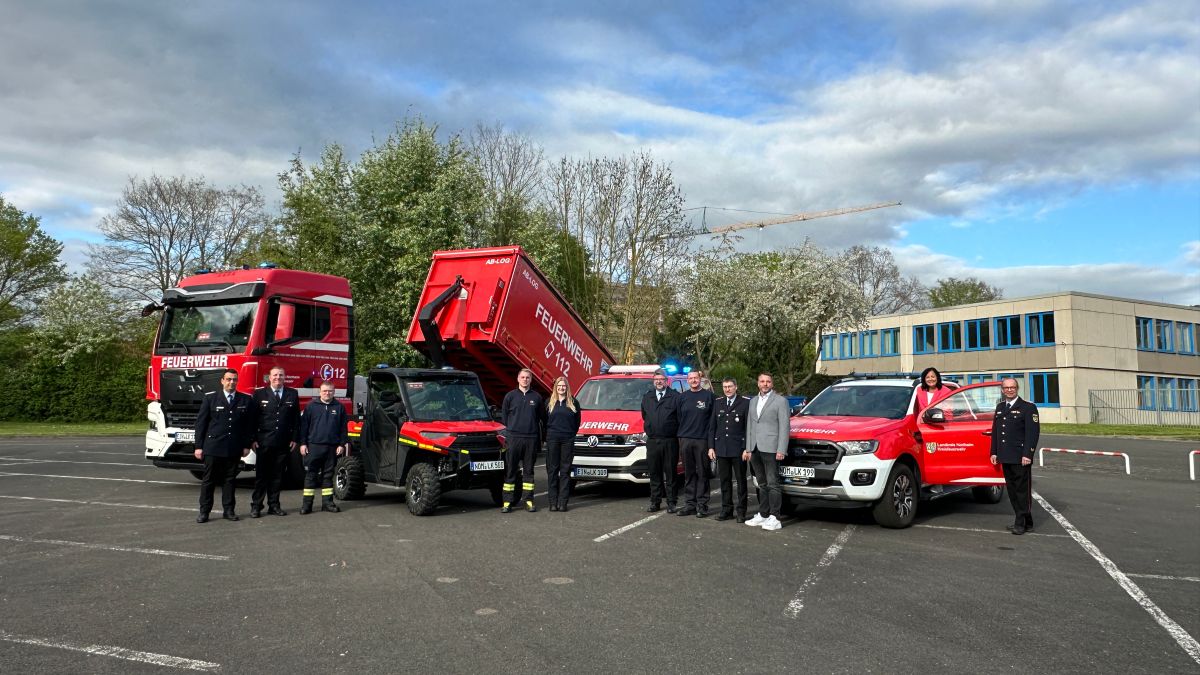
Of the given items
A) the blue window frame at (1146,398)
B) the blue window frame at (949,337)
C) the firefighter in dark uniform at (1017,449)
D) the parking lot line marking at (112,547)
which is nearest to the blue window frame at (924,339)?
the blue window frame at (949,337)

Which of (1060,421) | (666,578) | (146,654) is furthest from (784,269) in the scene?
(146,654)

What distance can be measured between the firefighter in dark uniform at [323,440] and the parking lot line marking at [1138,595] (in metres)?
8.29

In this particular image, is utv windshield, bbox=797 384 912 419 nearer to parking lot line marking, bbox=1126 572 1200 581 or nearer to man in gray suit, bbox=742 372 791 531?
man in gray suit, bbox=742 372 791 531

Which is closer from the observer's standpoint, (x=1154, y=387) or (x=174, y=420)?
(x=174, y=420)

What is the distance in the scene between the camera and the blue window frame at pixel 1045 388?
43281 millimetres

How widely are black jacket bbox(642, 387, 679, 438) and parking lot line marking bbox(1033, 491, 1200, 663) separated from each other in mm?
4632

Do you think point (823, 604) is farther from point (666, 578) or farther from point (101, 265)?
point (101, 265)

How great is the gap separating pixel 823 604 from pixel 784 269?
110 feet

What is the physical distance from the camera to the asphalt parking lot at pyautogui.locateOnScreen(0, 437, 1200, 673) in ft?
15.7

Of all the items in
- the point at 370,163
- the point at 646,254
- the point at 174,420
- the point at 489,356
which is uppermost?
the point at 370,163

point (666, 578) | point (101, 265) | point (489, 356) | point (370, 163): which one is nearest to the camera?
point (666, 578)

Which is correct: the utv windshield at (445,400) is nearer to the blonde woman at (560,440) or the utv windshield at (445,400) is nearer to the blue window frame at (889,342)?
the blonde woman at (560,440)

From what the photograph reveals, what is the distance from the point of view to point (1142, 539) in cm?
914

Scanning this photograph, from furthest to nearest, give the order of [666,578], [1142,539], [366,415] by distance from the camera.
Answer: [366,415], [1142,539], [666,578]
